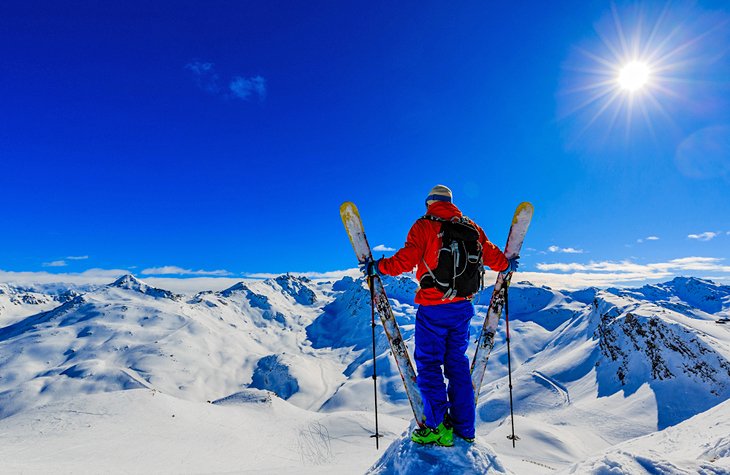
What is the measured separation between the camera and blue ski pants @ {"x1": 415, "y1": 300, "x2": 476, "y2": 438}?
5.76 meters

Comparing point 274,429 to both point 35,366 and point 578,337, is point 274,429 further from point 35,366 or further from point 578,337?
point 35,366

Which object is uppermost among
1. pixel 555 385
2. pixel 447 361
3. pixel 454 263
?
pixel 454 263

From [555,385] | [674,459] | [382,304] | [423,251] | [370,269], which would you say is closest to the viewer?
[674,459]

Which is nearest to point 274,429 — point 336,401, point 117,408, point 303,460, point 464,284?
point 303,460

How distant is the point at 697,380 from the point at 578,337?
72.3 meters

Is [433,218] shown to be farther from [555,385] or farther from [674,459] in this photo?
[555,385]

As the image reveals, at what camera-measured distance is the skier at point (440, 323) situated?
571cm

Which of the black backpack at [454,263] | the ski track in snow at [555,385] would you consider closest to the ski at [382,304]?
the black backpack at [454,263]

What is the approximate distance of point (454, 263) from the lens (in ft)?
18.9

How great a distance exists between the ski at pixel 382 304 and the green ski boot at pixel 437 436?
861mm

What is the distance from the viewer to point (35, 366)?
200 m

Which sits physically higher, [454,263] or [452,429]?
[454,263]

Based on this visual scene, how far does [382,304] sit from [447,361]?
5.73ft

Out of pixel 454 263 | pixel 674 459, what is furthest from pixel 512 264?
pixel 674 459
